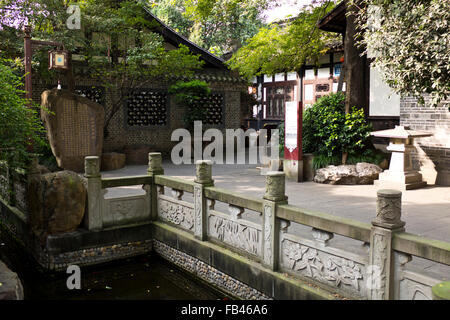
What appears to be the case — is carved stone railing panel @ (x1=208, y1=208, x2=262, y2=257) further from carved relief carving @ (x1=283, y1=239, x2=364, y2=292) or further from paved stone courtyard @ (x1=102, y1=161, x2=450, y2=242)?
paved stone courtyard @ (x1=102, y1=161, x2=450, y2=242)

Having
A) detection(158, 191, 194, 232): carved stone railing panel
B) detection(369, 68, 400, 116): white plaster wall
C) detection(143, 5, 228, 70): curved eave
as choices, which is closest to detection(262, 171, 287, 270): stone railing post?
detection(158, 191, 194, 232): carved stone railing panel

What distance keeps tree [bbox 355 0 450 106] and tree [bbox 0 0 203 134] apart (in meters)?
7.50

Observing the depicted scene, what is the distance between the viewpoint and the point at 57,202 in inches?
239

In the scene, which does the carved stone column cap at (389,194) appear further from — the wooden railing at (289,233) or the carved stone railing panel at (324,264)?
the carved stone railing panel at (324,264)

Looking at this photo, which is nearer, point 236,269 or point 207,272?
point 236,269

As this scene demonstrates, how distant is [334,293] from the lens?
13.1 ft

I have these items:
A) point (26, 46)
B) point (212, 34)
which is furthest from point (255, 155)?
point (212, 34)

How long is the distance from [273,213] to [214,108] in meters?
13.0

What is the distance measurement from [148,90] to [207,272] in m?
10.9

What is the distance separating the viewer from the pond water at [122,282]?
18.3 ft

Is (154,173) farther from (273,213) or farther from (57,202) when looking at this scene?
(273,213)

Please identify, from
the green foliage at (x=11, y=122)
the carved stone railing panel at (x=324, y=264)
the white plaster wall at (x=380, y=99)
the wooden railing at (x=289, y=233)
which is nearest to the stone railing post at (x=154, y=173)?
the wooden railing at (x=289, y=233)

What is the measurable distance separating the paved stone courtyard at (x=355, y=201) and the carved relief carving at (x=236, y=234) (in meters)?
1.05

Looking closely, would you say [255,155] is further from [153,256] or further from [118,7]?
[153,256]
